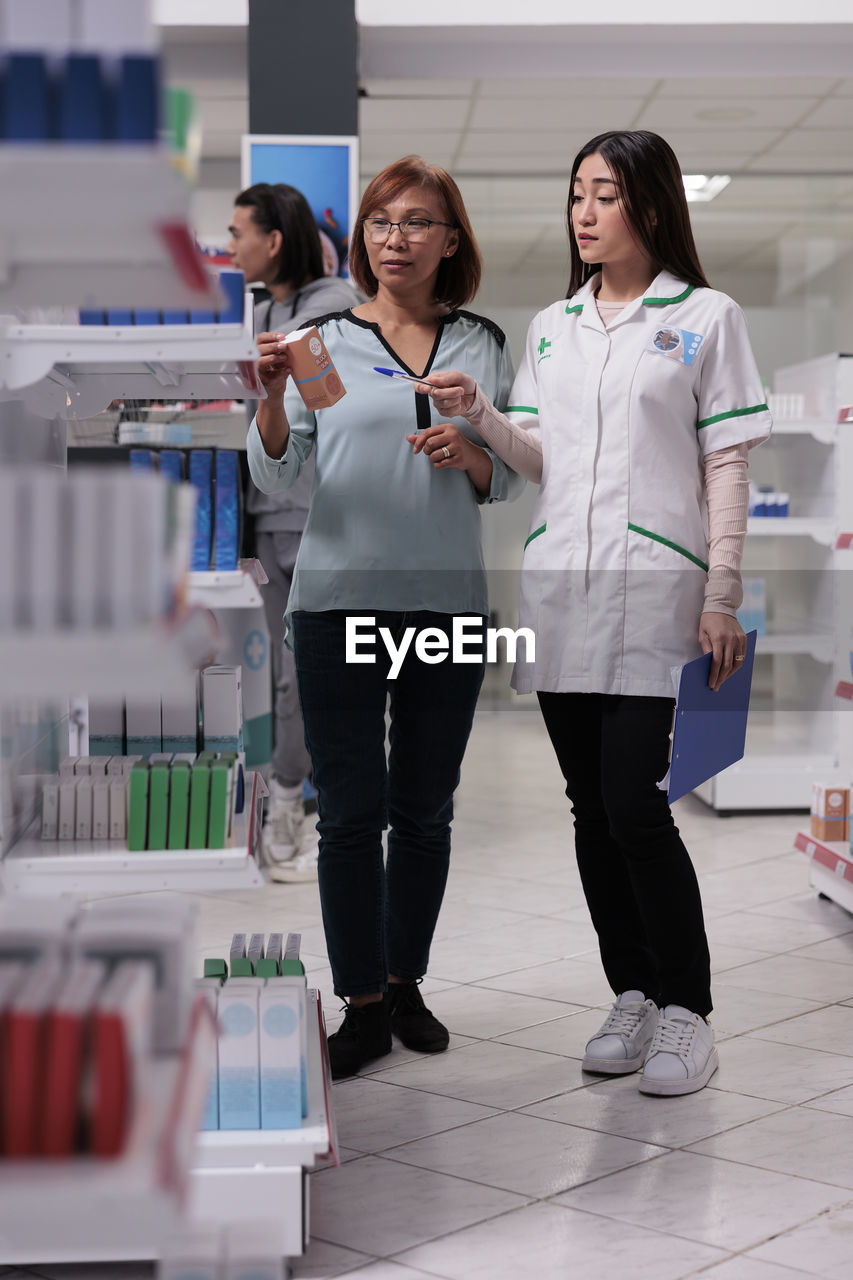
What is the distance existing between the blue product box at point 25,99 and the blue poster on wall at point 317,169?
386 cm

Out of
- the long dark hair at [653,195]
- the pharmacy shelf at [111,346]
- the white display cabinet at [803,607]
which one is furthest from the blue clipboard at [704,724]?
the white display cabinet at [803,607]

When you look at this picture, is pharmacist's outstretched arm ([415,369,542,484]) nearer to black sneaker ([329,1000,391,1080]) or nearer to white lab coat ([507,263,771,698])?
white lab coat ([507,263,771,698])

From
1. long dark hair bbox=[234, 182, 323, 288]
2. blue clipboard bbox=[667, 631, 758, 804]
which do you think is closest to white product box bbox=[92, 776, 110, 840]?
blue clipboard bbox=[667, 631, 758, 804]

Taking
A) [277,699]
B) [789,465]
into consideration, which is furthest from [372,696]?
[789,465]

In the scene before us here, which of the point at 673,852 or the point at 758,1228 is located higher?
the point at 673,852

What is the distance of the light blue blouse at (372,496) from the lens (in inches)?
94.7

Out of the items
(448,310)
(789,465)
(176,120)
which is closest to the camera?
(176,120)

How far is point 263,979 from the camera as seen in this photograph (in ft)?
6.76

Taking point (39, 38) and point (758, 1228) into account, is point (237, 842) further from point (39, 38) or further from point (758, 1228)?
point (39, 38)

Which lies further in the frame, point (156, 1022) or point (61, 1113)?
point (156, 1022)

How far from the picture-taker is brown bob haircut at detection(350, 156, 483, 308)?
241cm

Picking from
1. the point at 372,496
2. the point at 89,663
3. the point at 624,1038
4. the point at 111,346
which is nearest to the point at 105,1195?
the point at 89,663

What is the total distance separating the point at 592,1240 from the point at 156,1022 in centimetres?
105

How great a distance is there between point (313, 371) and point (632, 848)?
0.97 metres
